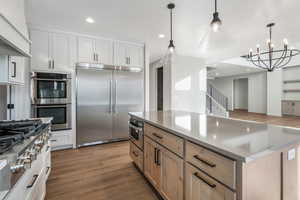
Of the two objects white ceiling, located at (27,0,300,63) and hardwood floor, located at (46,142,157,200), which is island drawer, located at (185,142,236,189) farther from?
white ceiling, located at (27,0,300,63)

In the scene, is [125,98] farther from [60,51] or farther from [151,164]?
[151,164]

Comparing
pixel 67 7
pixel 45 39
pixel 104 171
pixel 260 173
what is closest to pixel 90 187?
pixel 104 171

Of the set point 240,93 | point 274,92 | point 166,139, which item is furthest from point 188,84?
point 240,93

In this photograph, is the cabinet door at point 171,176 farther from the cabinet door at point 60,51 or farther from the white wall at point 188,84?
the white wall at point 188,84

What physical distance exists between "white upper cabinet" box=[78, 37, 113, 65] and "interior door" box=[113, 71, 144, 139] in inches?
17.8

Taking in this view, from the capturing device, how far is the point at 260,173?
0.90 meters

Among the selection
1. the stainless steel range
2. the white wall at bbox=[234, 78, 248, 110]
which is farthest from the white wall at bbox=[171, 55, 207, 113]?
the white wall at bbox=[234, 78, 248, 110]

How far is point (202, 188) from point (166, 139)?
1.81 ft

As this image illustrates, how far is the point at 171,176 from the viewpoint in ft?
4.74

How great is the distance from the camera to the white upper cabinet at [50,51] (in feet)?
10.2

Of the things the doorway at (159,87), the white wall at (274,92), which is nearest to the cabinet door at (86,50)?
the doorway at (159,87)

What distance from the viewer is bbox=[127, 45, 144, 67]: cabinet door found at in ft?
13.2

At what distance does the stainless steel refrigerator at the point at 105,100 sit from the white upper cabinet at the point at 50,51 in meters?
0.36

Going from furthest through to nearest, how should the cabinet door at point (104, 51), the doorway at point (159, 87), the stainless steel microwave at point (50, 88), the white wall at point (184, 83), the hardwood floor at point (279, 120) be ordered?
the doorway at point (159, 87), the hardwood floor at point (279, 120), the white wall at point (184, 83), the cabinet door at point (104, 51), the stainless steel microwave at point (50, 88)
